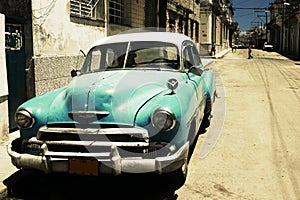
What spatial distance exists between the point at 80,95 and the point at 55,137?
0.52m

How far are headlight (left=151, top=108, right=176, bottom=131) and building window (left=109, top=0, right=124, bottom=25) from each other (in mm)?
8340

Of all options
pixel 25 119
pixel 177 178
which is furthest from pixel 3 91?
pixel 177 178

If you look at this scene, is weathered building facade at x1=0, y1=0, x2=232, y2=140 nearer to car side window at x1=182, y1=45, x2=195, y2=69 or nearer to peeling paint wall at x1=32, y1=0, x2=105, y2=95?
peeling paint wall at x1=32, y1=0, x2=105, y2=95

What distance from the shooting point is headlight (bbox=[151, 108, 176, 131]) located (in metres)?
3.46

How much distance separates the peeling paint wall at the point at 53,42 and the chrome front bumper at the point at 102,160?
11.5 ft

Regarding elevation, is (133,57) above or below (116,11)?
below

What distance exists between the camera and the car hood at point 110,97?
11.8ft

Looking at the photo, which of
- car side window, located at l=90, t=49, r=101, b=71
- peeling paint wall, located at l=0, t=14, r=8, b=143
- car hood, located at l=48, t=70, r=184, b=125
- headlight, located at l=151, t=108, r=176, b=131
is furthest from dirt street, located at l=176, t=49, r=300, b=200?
peeling paint wall, located at l=0, t=14, r=8, b=143

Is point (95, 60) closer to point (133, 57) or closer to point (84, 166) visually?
point (133, 57)

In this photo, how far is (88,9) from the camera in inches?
372

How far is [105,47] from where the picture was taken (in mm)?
5250

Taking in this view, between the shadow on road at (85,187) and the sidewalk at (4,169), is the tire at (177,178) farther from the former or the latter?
the sidewalk at (4,169)

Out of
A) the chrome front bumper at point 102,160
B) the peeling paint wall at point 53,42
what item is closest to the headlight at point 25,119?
the chrome front bumper at point 102,160

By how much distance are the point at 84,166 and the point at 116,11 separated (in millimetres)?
9243
